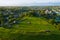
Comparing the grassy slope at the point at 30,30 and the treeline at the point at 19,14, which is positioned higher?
the treeline at the point at 19,14

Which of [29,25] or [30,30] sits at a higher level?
[29,25]

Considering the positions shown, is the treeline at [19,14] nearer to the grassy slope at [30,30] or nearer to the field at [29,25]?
the field at [29,25]

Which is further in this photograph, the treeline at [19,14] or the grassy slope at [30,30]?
the treeline at [19,14]

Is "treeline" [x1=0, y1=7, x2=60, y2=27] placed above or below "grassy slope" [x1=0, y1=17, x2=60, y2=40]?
above

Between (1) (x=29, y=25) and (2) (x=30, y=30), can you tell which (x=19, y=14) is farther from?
(2) (x=30, y=30)

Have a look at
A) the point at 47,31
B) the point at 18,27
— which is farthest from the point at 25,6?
the point at 47,31

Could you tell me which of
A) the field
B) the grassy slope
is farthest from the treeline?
the grassy slope

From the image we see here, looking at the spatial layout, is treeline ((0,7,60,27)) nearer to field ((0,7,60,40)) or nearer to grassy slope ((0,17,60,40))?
field ((0,7,60,40))

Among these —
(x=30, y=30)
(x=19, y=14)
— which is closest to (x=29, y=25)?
(x=30, y=30)

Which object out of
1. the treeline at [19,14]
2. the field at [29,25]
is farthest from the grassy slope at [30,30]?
the treeline at [19,14]
